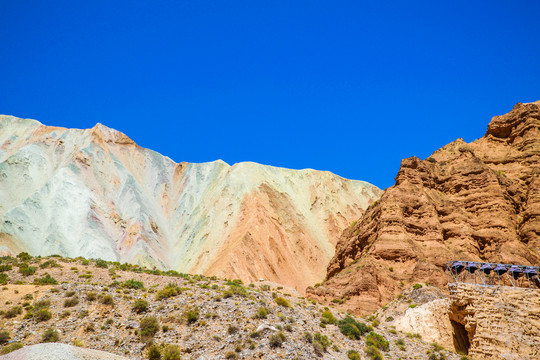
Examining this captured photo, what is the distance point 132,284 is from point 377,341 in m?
15.5

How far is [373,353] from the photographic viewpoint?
83.8ft

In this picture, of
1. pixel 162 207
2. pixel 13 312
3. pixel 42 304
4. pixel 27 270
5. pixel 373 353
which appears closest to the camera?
pixel 13 312

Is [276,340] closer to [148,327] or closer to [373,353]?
[148,327]

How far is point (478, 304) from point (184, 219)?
63.2 m

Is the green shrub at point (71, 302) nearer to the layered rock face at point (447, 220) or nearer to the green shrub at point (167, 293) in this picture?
the green shrub at point (167, 293)

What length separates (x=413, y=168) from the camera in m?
51.8

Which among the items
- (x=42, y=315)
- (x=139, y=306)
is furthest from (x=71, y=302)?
(x=139, y=306)

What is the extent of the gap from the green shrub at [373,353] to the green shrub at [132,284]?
559 inches

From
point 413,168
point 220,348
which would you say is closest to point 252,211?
point 413,168

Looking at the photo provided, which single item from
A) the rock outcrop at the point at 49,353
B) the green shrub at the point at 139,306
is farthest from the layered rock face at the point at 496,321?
the rock outcrop at the point at 49,353

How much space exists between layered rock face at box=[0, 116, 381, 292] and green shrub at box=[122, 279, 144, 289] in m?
31.3

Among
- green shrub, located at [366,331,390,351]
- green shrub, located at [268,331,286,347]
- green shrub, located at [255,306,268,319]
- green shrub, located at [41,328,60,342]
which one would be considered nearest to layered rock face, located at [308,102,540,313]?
green shrub, located at [366,331,390,351]

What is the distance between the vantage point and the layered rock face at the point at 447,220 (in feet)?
133

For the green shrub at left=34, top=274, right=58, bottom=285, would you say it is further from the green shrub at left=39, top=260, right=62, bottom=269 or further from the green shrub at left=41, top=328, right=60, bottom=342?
the green shrub at left=41, top=328, right=60, bottom=342
